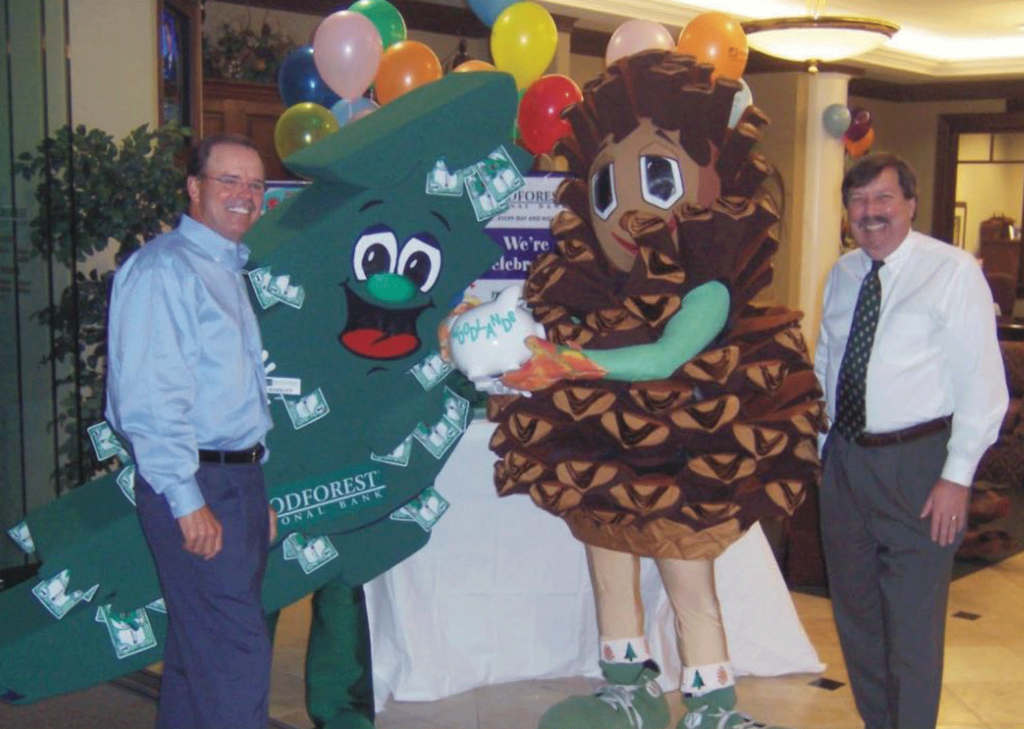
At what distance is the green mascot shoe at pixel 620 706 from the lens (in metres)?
2.40

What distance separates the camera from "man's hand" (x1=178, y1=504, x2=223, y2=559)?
1.87 m

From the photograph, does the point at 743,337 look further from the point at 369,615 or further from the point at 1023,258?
the point at 1023,258

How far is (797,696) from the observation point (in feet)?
9.62

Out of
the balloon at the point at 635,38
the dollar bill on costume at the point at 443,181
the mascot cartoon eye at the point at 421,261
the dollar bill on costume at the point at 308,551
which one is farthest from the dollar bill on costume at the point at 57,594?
the balloon at the point at 635,38

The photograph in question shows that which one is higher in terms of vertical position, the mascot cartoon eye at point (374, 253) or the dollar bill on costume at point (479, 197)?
the dollar bill on costume at point (479, 197)

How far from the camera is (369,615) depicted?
9.58ft

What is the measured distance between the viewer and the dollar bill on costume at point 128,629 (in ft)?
6.95

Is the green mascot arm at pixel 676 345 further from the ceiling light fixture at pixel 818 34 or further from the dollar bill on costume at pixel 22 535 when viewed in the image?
the ceiling light fixture at pixel 818 34

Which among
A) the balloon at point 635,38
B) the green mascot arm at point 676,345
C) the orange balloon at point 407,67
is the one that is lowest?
the green mascot arm at point 676,345

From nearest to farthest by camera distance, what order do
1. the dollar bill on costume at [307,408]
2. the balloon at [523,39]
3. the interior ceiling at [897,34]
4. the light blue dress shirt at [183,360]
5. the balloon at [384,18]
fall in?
the light blue dress shirt at [183,360], the dollar bill on costume at [307,408], the balloon at [523,39], the balloon at [384,18], the interior ceiling at [897,34]

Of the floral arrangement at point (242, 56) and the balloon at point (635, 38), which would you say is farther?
the floral arrangement at point (242, 56)

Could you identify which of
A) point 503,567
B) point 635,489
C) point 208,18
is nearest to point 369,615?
point 503,567

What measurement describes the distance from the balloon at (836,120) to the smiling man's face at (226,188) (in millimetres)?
7487

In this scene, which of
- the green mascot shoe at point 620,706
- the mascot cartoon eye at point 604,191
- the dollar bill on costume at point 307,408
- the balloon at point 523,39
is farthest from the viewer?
the balloon at point 523,39
